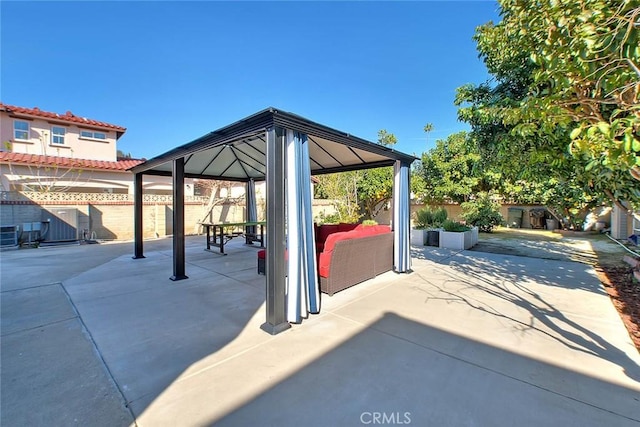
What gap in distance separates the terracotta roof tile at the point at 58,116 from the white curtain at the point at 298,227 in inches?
609

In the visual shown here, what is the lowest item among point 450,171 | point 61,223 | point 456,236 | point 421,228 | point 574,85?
point 456,236

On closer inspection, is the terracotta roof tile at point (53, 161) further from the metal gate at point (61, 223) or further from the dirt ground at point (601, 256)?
the dirt ground at point (601, 256)

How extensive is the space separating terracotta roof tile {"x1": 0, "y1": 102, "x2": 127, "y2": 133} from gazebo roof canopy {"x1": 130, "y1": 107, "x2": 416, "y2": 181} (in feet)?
30.8

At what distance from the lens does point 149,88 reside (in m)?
11.1

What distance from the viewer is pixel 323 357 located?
2646 millimetres

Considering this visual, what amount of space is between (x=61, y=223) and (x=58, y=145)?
5695 millimetres

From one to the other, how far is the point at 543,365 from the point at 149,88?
547 inches

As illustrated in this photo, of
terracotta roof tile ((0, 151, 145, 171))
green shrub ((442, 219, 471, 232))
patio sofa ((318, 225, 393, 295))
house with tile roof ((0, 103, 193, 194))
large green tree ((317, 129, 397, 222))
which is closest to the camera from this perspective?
patio sofa ((318, 225, 393, 295))

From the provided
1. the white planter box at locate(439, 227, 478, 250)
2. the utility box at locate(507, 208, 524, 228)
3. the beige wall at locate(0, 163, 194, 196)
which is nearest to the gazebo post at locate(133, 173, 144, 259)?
the beige wall at locate(0, 163, 194, 196)

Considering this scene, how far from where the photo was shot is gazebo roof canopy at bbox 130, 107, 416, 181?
135 inches

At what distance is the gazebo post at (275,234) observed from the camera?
10.5 ft

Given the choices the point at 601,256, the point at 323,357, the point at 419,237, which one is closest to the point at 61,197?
the point at 323,357

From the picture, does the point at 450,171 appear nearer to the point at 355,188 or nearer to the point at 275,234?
the point at 355,188

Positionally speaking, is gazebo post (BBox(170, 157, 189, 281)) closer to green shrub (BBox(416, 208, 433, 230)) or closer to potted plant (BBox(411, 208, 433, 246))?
potted plant (BBox(411, 208, 433, 246))
